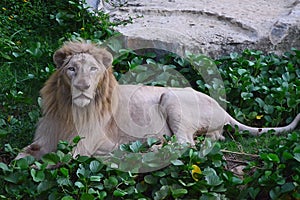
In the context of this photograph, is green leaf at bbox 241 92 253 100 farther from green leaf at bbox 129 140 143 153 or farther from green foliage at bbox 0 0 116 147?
green foliage at bbox 0 0 116 147

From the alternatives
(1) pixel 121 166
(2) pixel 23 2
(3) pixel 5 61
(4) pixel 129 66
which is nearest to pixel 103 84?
(1) pixel 121 166

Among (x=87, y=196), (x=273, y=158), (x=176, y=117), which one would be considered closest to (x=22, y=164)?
(x=87, y=196)

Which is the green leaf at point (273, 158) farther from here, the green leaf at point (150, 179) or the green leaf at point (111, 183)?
the green leaf at point (111, 183)

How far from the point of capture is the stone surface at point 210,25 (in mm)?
7465

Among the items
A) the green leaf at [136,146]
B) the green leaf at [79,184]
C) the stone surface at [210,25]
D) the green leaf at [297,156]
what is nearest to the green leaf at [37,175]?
the green leaf at [79,184]

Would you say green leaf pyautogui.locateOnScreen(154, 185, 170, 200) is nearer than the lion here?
Yes

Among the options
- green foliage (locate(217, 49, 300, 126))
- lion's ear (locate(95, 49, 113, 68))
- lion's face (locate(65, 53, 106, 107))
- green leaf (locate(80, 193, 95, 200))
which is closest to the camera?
green leaf (locate(80, 193, 95, 200))

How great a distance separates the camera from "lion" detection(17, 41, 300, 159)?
18.1 ft

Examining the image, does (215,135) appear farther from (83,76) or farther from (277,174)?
(83,76)

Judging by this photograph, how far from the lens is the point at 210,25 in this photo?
25.7ft

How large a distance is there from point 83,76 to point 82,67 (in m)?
0.09

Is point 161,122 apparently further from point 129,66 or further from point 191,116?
point 129,66

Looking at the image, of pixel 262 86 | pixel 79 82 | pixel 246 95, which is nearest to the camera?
pixel 79 82

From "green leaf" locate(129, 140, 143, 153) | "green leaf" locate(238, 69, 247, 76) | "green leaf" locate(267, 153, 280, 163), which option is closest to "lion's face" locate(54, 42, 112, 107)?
"green leaf" locate(129, 140, 143, 153)
